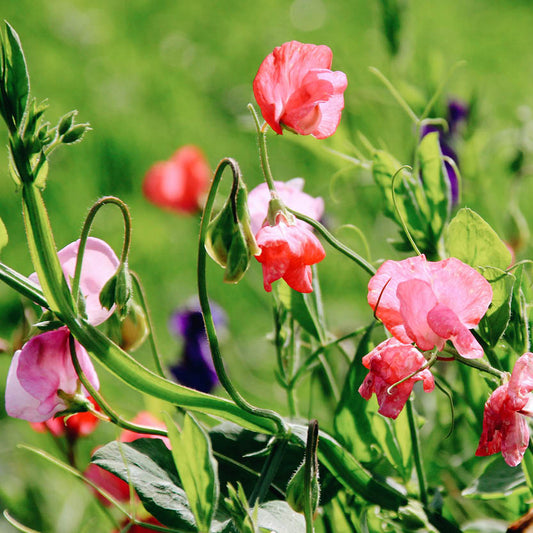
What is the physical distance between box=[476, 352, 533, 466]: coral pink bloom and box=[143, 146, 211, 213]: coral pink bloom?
1.04m

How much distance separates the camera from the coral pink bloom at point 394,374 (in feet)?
1.23

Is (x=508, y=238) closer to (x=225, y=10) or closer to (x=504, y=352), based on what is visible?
(x=504, y=352)

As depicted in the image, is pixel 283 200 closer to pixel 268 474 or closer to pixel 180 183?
pixel 268 474

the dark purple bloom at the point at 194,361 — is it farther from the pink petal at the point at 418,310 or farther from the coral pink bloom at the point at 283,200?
the pink petal at the point at 418,310

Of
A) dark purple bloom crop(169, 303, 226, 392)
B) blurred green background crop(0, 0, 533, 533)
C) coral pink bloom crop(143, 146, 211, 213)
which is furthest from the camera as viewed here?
coral pink bloom crop(143, 146, 211, 213)

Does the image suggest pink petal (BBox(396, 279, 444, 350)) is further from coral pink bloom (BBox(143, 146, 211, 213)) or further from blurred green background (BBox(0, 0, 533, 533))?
coral pink bloom (BBox(143, 146, 211, 213))

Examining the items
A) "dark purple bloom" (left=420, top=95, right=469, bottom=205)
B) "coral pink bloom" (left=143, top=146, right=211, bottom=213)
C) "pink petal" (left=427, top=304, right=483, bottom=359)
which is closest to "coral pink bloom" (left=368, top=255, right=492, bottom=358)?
"pink petal" (left=427, top=304, right=483, bottom=359)

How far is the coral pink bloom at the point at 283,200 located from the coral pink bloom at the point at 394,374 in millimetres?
141

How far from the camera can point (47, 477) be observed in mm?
1021

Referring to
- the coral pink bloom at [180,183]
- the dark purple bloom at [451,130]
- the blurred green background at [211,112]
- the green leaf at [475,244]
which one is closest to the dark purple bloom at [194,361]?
the blurred green background at [211,112]

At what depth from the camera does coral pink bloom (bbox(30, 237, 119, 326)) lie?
0.45 metres

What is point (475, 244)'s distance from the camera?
43 cm

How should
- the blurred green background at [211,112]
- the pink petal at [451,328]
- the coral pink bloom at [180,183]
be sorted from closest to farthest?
the pink petal at [451,328] < the blurred green background at [211,112] < the coral pink bloom at [180,183]

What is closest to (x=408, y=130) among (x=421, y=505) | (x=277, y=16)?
(x=421, y=505)
